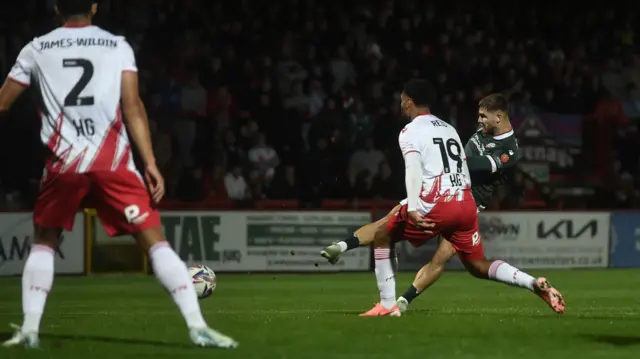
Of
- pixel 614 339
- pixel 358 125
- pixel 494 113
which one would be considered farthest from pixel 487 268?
pixel 358 125

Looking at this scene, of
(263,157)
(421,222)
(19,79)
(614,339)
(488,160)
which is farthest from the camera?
(263,157)

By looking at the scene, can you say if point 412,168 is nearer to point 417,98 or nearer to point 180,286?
→ point 417,98

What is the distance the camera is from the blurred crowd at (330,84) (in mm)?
20109

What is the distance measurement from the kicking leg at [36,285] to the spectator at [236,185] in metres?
12.4

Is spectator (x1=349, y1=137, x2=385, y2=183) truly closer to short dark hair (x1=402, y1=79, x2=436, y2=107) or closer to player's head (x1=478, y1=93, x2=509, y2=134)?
player's head (x1=478, y1=93, x2=509, y2=134)

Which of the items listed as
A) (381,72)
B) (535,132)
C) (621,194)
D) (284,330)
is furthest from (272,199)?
(284,330)

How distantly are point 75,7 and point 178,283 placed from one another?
5.92ft

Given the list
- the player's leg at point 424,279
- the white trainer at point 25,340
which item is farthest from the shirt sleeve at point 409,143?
the white trainer at point 25,340

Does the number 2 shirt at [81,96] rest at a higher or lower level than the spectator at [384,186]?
higher

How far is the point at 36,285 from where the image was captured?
731 centimetres

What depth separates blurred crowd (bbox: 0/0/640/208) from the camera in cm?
2011

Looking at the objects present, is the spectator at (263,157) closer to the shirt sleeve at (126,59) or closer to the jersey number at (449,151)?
the jersey number at (449,151)

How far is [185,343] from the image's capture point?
7504 mm

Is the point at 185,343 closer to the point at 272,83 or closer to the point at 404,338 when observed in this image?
the point at 404,338
